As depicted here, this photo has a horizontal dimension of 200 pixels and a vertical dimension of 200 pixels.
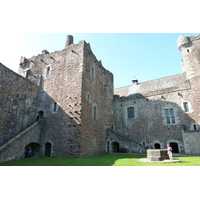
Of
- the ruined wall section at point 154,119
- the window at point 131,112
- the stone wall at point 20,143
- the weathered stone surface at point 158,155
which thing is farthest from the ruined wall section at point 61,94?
the window at point 131,112

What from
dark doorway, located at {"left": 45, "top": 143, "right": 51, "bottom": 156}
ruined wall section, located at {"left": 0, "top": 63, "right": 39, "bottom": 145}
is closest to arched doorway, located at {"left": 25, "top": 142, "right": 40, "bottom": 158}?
dark doorway, located at {"left": 45, "top": 143, "right": 51, "bottom": 156}

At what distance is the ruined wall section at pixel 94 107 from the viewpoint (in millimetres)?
13392

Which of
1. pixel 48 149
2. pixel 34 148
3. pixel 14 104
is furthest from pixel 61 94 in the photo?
pixel 34 148

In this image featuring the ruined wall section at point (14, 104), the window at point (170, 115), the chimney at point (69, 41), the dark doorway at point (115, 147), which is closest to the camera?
the ruined wall section at point (14, 104)

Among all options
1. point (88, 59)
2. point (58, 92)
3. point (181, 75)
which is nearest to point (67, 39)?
point (88, 59)

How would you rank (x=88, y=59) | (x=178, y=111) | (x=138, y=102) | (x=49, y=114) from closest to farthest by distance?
(x=49, y=114) < (x=88, y=59) < (x=178, y=111) < (x=138, y=102)

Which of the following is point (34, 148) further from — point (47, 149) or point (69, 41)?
point (69, 41)

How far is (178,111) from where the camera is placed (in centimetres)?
1756

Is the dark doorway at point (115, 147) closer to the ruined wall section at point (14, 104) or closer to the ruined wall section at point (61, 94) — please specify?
the ruined wall section at point (61, 94)

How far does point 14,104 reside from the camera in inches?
527

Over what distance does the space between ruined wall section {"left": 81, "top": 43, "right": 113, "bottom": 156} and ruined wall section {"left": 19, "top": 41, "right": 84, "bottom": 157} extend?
0.65 m

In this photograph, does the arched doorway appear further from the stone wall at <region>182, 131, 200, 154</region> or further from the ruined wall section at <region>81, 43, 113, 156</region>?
the stone wall at <region>182, 131, 200, 154</region>

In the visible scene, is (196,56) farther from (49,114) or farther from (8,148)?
(8,148)

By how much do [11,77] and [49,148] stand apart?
311 inches
